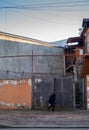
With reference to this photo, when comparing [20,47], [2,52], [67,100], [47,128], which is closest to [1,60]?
[2,52]

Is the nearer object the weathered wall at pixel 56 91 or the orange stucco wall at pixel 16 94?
the weathered wall at pixel 56 91

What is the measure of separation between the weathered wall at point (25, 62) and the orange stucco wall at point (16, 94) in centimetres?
623

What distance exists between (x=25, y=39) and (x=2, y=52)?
496 cm

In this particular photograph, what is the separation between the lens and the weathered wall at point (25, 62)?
41.8m

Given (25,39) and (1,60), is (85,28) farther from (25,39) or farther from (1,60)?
(1,60)

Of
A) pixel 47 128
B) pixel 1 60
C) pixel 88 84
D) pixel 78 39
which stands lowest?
pixel 47 128

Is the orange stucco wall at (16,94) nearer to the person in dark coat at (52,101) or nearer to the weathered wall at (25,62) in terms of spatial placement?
the person in dark coat at (52,101)

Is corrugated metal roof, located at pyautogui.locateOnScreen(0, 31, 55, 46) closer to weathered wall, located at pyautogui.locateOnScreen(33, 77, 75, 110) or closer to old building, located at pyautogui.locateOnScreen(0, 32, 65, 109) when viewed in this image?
old building, located at pyautogui.locateOnScreen(0, 32, 65, 109)

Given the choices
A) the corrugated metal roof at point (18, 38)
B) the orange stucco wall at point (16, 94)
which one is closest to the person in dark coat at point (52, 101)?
the orange stucco wall at point (16, 94)

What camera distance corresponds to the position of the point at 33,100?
106 ft

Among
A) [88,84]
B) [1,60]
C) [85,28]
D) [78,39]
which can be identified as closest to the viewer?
[88,84]

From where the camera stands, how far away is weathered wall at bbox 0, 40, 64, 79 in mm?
41750

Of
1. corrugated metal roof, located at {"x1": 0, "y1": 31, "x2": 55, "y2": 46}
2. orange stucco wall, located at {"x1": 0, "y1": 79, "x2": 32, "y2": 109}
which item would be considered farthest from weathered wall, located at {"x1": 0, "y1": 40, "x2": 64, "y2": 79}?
orange stucco wall, located at {"x1": 0, "y1": 79, "x2": 32, "y2": 109}

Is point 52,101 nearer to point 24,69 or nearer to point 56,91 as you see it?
point 56,91
